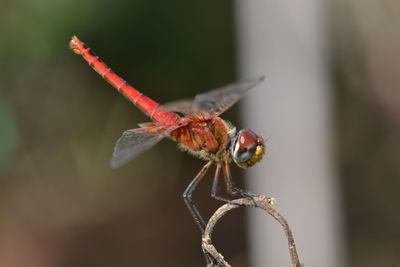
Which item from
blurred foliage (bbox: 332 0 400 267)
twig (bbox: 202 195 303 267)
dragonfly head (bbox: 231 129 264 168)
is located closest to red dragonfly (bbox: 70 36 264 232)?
dragonfly head (bbox: 231 129 264 168)

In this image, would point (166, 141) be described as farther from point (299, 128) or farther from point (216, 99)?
point (216, 99)

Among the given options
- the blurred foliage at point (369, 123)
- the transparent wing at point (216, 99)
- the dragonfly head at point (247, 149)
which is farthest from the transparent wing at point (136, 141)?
the blurred foliage at point (369, 123)

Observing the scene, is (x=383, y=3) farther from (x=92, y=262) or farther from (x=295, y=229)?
(x=92, y=262)

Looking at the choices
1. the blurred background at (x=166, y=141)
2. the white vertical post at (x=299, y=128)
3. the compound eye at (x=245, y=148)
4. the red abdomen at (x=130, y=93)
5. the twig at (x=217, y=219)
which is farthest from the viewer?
the blurred background at (x=166, y=141)

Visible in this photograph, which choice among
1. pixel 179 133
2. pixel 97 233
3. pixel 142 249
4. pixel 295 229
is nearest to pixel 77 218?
pixel 97 233

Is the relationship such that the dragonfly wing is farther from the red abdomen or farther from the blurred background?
the blurred background

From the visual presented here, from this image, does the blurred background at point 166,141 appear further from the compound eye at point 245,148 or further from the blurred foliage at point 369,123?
the compound eye at point 245,148

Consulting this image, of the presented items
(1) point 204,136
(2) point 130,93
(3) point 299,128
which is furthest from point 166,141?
(1) point 204,136
